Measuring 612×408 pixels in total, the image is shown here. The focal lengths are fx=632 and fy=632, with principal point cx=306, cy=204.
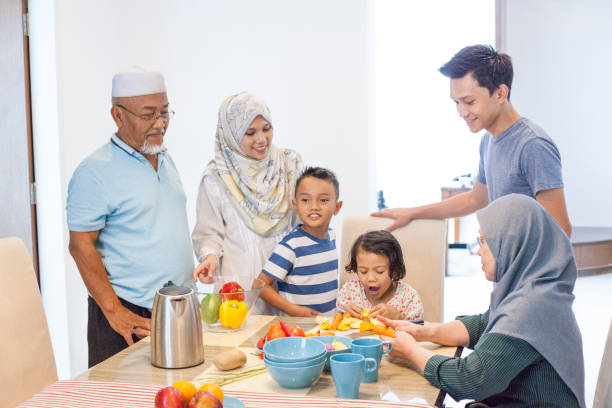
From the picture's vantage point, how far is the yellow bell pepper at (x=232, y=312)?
69.0 inches

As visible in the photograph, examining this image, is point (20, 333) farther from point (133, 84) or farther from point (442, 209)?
point (442, 209)

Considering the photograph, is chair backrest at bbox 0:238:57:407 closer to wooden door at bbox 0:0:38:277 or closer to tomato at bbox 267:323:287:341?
tomato at bbox 267:323:287:341

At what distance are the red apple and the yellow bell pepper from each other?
64 centimetres

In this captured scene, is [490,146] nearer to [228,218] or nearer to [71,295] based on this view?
[228,218]

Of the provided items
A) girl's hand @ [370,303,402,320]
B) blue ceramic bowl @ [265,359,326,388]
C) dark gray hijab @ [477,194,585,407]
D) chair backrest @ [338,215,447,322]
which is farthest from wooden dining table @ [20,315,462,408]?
chair backrest @ [338,215,447,322]

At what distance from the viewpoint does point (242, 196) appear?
7.60ft

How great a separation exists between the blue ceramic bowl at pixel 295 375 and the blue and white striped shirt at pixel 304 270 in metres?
0.82

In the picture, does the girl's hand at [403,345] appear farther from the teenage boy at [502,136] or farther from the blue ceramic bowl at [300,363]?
the teenage boy at [502,136]

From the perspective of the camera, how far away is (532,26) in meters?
6.39

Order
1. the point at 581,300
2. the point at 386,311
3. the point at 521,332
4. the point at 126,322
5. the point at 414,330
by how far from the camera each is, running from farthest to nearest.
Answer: the point at 581,300, the point at 126,322, the point at 386,311, the point at 414,330, the point at 521,332

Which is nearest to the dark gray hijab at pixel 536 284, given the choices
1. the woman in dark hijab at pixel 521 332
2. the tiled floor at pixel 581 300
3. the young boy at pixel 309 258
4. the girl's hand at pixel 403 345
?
the woman in dark hijab at pixel 521 332

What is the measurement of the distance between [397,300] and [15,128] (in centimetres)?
223

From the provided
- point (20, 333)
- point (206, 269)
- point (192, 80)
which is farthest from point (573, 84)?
point (20, 333)

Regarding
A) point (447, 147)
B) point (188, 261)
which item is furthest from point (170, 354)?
point (447, 147)
